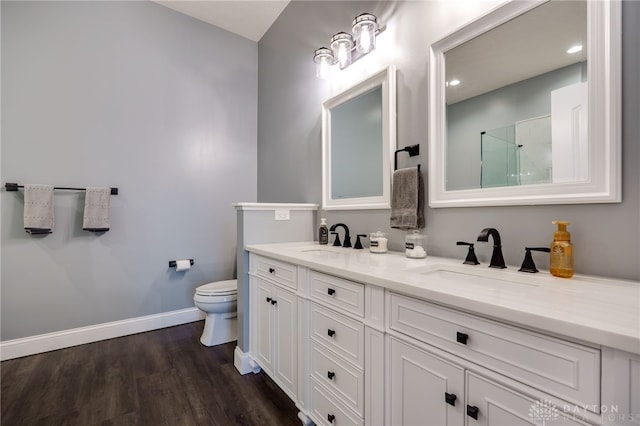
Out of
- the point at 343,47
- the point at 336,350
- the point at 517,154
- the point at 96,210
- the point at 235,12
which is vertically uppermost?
the point at 235,12

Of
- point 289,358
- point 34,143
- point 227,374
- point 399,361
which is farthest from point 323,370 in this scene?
point 34,143

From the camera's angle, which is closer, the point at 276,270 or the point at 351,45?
the point at 276,270

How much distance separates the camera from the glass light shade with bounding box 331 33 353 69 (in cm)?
180

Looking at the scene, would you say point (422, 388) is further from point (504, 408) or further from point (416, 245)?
point (416, 245)

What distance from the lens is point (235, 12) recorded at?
2729mm

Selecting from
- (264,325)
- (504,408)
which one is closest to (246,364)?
(264,325)

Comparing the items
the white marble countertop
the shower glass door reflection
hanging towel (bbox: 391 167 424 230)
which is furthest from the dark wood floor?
the shower glass door reflection

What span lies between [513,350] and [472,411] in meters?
0.21

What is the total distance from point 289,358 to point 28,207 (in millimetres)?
2190

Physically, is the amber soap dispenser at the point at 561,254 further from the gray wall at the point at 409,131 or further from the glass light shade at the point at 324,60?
the glass light shade at the point at 324,60

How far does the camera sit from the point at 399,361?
2.94 feet

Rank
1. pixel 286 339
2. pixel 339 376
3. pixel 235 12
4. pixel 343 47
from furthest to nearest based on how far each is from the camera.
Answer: pixel 235 12
pixel 343 47
pixel 286 339
pixel 339 376

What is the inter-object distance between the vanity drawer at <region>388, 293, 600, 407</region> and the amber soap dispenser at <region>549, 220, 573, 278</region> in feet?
1.48

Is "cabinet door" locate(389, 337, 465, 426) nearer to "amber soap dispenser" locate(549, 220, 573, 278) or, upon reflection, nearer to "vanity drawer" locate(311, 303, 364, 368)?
"vanity drawer" locate(311, 303, 364, 368)
